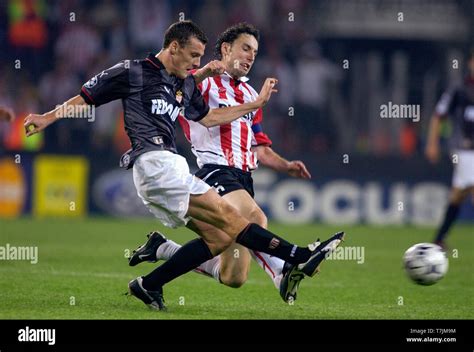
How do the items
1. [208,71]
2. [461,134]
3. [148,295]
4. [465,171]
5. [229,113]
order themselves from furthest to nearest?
1. [461,134]
2. [465,171]
3. [208,71]
4. [229,113]
5. [148,295]

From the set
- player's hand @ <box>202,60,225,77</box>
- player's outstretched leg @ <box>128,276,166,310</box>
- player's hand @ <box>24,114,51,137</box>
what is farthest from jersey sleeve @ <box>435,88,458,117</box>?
player's hand @ <box>24,114,51,137</box>

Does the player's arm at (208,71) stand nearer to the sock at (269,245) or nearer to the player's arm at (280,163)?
the player's arm at (280,163)

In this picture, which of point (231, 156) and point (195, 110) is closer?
point (195, 110)

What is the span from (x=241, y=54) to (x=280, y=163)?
3.20 ft

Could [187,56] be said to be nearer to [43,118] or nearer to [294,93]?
[43,118]

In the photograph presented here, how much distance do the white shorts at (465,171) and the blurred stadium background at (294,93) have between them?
3.94m

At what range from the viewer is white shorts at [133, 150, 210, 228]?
7.22 metres

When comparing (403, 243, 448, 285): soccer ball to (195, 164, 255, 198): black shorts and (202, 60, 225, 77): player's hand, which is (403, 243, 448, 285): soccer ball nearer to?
(195, 164, 255, 198): black shorts

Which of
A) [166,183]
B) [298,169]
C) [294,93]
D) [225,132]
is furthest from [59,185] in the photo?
[166,183]

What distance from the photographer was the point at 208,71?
26.6 feet

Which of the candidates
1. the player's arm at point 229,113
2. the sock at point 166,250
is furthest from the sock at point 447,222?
the player's arm at point 229,113
